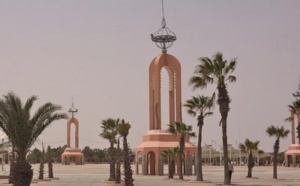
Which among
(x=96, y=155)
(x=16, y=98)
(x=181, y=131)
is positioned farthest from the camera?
(x=96, y=155)

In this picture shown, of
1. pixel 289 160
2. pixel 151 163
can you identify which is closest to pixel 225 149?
pixel 151 163

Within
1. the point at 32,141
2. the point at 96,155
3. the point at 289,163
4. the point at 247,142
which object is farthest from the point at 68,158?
the point at 32,141

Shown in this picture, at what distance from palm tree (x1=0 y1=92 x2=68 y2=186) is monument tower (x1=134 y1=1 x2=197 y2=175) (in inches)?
1074

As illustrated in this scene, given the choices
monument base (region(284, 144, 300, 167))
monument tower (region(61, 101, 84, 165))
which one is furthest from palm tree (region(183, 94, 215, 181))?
monument tower (region(61, 101, 84, 165))

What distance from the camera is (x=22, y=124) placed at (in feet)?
93.3

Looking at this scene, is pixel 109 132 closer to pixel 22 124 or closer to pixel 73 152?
pixel 22 124

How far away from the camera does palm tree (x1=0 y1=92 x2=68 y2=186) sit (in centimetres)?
2828

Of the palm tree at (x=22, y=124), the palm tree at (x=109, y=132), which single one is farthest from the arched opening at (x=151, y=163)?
the palm tree at (x=22, y=124)

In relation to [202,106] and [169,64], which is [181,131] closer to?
[202,106]

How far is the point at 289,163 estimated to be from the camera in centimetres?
9362

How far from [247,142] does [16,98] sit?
2379 cm

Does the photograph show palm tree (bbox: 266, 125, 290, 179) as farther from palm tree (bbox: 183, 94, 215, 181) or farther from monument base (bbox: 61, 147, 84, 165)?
Answer: monument base (bbox: 61, 147, 84, 165)

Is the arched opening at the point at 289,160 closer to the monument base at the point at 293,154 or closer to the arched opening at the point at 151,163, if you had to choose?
the monument base at the point at 293,154

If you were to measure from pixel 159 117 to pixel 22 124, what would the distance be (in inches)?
1221
